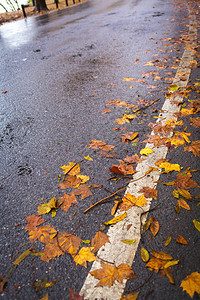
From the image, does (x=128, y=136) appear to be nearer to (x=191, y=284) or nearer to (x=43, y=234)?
(x=43, y=234)

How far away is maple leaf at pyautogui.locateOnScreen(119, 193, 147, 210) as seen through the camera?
155 cm

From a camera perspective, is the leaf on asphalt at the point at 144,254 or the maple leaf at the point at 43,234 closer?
the leaf on asphalt at the point at 144,254

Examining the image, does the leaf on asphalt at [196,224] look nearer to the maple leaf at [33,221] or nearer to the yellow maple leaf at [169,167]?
the yellow maple leaf at [169,167]

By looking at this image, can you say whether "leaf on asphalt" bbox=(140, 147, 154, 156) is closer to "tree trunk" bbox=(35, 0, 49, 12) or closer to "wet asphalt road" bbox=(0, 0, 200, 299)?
"wet asphalt road" bbox=(0, 0, 200, 299)

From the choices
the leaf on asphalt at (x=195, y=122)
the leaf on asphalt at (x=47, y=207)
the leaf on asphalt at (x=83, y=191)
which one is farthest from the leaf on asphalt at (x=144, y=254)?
the leaf on asphalt at (x=195, y=122)

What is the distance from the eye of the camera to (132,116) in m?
2.52

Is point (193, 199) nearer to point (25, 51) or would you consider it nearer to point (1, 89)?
point (1, 89)

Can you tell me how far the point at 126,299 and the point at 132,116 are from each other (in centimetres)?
185

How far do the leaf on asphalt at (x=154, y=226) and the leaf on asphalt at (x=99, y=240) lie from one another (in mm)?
292

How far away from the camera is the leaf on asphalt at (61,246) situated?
4.29 feet

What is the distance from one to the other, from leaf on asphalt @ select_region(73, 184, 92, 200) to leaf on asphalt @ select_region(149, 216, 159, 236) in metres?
0.50

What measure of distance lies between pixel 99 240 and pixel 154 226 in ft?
1.20

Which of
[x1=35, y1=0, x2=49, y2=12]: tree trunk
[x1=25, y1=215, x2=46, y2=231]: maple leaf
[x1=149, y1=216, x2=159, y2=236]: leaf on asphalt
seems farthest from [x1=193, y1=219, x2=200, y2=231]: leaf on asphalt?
[x1=35, y1=0, x2=49, y2=12]: tree trunk

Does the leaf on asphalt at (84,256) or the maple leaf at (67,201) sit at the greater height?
the maple leaf at (67,201)
